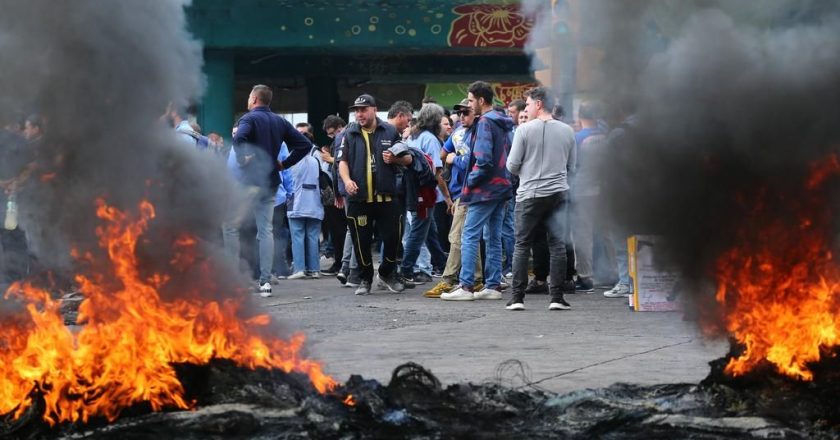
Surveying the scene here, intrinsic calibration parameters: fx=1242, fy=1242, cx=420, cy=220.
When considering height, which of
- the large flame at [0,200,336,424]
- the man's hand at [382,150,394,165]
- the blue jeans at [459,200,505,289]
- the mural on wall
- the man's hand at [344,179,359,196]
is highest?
the mural on wall

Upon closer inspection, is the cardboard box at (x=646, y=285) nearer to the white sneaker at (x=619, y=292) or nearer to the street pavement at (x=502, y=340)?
the street pavement at (x=502, y=340)

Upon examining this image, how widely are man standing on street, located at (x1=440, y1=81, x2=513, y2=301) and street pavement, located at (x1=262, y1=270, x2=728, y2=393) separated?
12.0 inches

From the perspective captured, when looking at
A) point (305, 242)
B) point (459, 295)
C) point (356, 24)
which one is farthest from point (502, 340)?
point (356, 24)

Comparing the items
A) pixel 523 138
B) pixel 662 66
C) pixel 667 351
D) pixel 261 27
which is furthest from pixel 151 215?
pixel 261 27

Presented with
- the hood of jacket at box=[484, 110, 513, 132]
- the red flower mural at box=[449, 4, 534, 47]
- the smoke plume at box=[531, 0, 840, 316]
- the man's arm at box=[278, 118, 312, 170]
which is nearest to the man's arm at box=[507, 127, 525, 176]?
the hood of jacket at box=[484, 110, 513, 132]

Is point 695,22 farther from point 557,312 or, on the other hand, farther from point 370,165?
point 370,165

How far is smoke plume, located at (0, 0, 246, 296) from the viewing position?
18.7 feet

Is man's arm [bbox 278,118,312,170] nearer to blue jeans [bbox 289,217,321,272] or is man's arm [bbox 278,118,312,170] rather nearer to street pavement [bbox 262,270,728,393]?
street pavement [bbox 262,270,728,393]

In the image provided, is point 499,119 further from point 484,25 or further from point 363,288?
point 484,25

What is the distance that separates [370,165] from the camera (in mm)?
12250

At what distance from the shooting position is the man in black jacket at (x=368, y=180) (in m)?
12.2

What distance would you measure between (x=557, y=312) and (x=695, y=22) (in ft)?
17.1

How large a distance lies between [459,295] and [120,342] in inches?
255

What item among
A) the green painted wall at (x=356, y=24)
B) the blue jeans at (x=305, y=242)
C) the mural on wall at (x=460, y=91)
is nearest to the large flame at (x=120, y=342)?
the blue jeans at (x=305, y=242)
